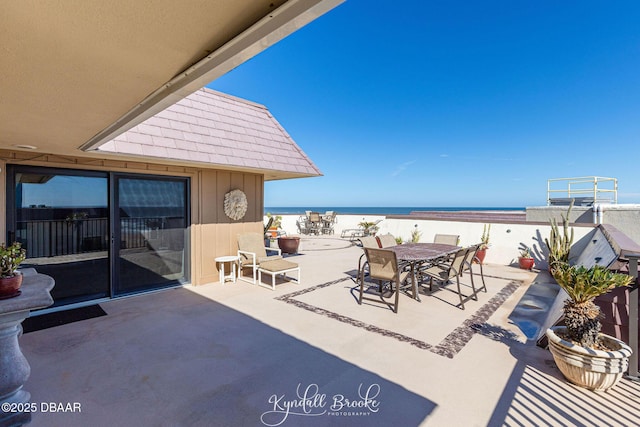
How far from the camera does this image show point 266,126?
283 inches

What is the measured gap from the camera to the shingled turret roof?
177 inches

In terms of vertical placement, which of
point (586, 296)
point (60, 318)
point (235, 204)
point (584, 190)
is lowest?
point (60, 318)

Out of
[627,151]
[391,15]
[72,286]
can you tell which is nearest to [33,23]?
[72,286]

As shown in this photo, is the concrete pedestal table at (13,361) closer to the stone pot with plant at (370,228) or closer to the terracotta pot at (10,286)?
the terracotta pot at (10,286)

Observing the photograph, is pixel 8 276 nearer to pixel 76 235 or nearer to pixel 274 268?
pixel 76 235

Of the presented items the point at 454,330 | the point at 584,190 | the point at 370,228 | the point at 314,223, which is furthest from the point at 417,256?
the point at 314,223

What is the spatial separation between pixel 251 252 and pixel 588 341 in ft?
17.2

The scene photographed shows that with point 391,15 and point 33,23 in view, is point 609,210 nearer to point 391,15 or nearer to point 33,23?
point 391,15

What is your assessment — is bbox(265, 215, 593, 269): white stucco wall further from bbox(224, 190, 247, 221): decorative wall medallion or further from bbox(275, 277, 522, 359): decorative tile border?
bbox(224, 190, 247, 221): decorative wall medallion

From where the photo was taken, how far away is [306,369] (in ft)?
9.01

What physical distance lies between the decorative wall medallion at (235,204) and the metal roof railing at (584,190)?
1032 cm

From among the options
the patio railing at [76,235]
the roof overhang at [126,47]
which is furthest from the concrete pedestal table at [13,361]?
the patio railing at [76,235]

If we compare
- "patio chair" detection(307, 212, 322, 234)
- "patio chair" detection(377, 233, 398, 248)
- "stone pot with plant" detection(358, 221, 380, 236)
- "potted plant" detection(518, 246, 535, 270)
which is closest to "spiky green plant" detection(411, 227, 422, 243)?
"patio chair" detection(377, 233, 398, 248)

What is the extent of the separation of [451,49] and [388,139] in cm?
1356
